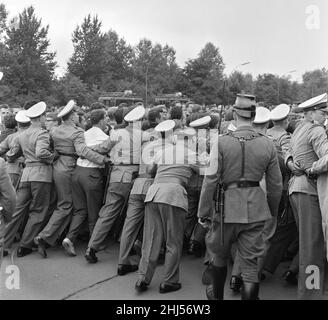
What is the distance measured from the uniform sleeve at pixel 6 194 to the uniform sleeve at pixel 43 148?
6.67 ft

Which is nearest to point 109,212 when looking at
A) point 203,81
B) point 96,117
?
point 96,117

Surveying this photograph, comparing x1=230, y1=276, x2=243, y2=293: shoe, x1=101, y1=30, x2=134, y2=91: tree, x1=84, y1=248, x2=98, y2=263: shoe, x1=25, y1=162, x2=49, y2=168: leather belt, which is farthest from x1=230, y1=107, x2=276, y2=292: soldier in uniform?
x1=101, y1=30, x2=134, y2=91: tree

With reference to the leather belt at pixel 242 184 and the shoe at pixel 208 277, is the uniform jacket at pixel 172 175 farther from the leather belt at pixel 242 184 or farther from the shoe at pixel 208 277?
the leather belt at pixel 242 184

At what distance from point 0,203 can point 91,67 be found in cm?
6638

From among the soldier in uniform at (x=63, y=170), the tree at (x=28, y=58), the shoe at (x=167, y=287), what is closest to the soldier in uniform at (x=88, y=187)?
the soldier in uniform at (x=63, y=170)

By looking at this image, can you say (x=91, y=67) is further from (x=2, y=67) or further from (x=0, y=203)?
(x=0, y=203)

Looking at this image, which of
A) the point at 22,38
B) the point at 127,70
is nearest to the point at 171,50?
the point at 127,70

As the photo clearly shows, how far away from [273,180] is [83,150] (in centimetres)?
281

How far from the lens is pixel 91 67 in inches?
2694

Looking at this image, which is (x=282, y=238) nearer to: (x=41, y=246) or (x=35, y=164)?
(x=41, y=246)

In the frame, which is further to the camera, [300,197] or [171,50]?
[171,50]

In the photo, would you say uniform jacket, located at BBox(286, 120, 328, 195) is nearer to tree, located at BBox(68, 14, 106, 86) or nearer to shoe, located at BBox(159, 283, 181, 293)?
shoe, located at BBox(159, 283, 181, 293)

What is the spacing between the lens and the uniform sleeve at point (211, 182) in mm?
4141

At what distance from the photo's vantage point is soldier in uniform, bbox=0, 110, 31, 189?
6.73 meters
